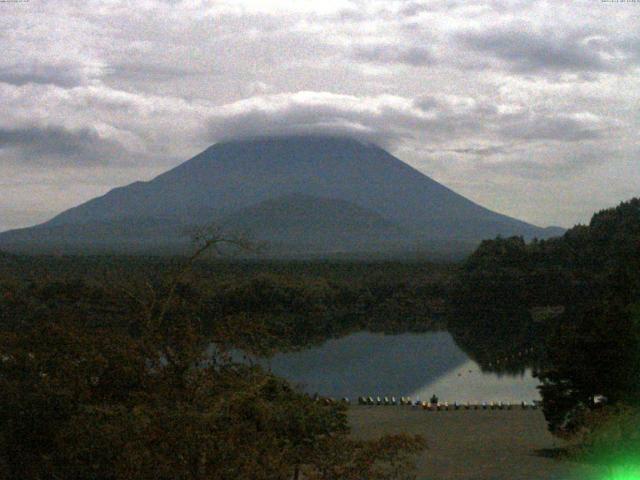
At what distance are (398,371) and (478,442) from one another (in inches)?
838

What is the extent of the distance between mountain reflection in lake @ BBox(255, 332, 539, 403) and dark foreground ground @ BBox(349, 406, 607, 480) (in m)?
5.38

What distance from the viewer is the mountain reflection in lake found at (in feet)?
112

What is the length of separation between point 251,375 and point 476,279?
53475 millimetres

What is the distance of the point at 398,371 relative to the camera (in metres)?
40.2

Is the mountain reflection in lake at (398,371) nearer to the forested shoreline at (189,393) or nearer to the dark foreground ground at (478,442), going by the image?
the dark foreground ground at (478,442)

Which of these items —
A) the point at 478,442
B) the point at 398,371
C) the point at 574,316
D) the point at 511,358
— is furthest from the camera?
the point at 511,358

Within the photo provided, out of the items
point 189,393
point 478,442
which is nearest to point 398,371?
point 478,442

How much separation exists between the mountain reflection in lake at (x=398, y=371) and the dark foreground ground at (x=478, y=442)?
538 centimetres

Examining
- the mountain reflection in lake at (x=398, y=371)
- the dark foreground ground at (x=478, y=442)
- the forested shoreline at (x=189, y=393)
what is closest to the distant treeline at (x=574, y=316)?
the forested shoreline at (x=189, y=393)

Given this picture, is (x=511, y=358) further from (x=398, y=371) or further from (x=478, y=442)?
(x=478, y=442)

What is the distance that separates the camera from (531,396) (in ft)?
105

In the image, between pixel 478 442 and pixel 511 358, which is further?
pixel 511 358

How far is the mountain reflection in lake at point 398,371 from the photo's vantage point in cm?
3406

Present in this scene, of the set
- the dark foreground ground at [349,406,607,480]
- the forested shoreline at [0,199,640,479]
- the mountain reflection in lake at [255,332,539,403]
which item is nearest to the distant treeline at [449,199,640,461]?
the forested shoreline at [0,199,640,479]
